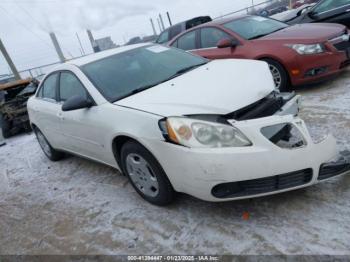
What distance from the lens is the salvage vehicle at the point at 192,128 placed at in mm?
2410

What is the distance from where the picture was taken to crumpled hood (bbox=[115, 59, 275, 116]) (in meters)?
2.64

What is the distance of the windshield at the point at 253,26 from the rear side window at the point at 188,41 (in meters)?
0.83

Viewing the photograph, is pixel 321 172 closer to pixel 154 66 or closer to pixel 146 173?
pixel 146 173

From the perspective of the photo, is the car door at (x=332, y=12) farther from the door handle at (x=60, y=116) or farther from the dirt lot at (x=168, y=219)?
the door handle at (x=60, y=116)

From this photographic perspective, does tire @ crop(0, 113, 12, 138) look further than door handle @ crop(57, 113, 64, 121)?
Yes

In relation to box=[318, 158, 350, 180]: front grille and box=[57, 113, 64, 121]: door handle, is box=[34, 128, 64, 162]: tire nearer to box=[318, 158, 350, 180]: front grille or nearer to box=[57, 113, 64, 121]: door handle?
box=[57, 113, 64, 121]: door handle

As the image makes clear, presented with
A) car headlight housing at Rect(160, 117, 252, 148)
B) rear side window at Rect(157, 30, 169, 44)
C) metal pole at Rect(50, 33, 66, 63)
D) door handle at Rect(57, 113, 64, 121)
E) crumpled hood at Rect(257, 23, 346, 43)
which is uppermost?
car headlight housing at Rect(160, 117, 252, 148)

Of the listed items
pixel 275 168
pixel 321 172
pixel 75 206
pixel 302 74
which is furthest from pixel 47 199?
pixel 302 74

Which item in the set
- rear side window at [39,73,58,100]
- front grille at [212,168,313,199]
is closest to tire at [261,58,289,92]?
front grille at [212,168,313,199]

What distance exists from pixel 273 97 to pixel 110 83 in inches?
64.9

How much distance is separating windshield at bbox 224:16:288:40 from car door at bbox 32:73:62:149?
3437 mm

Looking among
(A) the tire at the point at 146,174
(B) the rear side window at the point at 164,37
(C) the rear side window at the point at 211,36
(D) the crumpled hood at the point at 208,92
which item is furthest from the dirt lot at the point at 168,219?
(B) the rear side window at the point at 164,37

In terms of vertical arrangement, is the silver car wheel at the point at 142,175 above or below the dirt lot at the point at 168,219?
above

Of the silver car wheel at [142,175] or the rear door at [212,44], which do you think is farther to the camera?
the rear door at [212,44]
